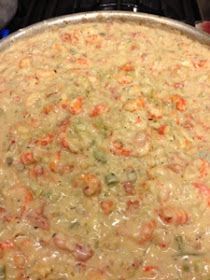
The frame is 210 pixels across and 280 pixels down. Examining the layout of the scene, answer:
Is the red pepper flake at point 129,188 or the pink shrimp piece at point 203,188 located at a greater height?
the red pepper flake at point 129,188

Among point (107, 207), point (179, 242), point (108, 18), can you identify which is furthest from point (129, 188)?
point (108, 18)

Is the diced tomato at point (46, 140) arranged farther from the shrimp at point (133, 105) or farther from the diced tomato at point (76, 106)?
the shrimp at point (133, 105)

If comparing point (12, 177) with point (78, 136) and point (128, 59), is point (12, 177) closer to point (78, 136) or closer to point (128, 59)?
point (78, 136)

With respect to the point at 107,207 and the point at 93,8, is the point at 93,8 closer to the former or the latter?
the point at 93,8

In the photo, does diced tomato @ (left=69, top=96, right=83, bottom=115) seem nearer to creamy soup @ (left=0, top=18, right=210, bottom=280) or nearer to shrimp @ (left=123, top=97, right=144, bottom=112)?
creamy soup @ (left=0, top=18, right=210, bottom=280)

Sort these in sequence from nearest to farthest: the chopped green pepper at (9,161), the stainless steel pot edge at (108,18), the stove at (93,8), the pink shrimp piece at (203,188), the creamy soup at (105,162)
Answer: the creamy soup at (105,162) → the pink shrimp piece at (203,188) → the chopped green pepper at (9,161) → the stainless steel pot edge at (108,18) → the stove at (93,8)

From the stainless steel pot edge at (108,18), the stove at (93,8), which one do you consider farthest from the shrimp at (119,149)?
the stove at (93,8)
